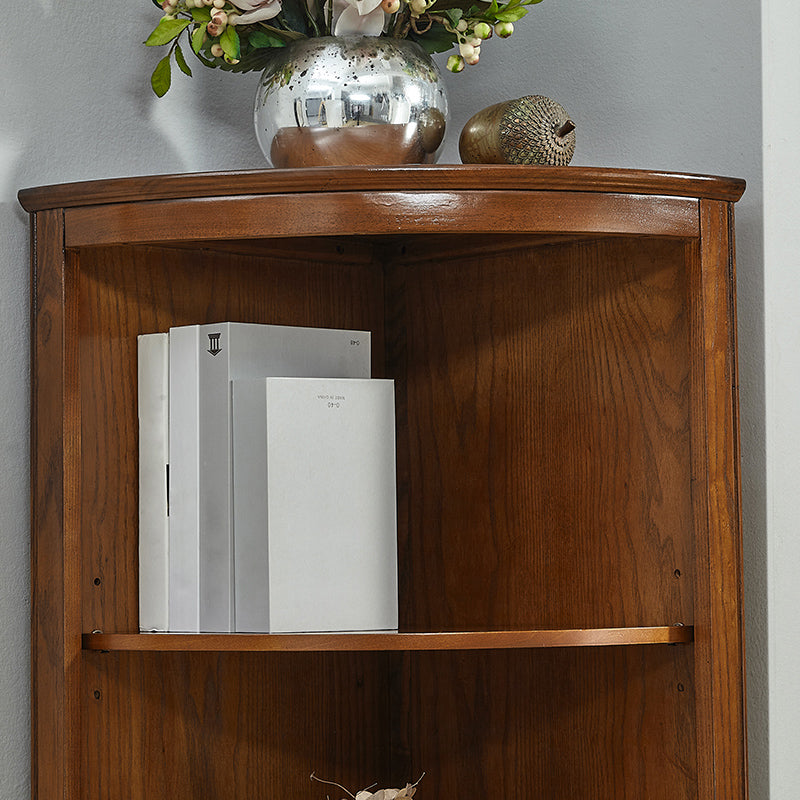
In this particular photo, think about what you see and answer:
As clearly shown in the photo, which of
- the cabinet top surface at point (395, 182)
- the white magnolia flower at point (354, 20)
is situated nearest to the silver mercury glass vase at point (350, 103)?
the white magnolia flower at point (354, 20)

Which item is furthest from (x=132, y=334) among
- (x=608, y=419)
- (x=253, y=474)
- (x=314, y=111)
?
(x=608, y=419)

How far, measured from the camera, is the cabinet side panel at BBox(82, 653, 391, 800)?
130 cm

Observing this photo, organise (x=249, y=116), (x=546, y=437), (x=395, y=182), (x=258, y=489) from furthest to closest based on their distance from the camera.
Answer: (x=249, y=116) < (x=546, y=437) < (x=258, y=489) < (x=395, y=182)

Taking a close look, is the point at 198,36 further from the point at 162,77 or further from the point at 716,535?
the point at 716,535

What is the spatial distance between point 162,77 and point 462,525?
2.15ft

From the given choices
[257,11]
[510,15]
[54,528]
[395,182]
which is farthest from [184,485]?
[510,15]

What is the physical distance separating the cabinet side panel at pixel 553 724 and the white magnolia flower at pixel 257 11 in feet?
2.66

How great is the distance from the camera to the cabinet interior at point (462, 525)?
1.29 meters

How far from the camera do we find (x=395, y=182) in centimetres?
115

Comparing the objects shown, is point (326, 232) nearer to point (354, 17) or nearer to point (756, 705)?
point (354, 17)

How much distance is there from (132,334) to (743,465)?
27.7 inches

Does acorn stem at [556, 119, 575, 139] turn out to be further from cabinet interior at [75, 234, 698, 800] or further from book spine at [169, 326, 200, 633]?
book spine at [169, 326, 200, 633]

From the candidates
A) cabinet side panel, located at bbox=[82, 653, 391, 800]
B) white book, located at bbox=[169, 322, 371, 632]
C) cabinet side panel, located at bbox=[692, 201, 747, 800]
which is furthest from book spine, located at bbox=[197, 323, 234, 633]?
cabinet side panel, located at bbox=[692, 201, 747, 800]

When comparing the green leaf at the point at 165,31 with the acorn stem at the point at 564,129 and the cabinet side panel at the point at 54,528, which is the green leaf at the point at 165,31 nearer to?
the cabinet side panel at the point at 54,528
